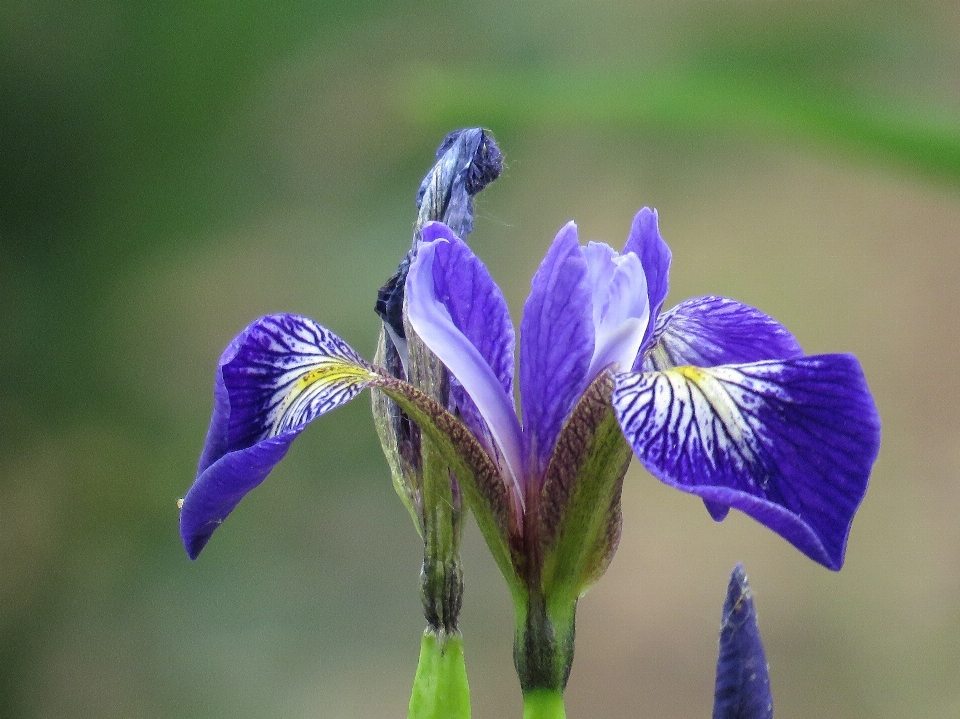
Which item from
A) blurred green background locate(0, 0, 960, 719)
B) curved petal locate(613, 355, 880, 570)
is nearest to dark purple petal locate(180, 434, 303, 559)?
curved petal locate(613, 355, 880, 570)

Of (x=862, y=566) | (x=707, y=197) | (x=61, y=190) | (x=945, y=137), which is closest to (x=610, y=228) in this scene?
(x=707, y=197)

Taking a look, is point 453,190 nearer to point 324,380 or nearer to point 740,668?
point 324,380

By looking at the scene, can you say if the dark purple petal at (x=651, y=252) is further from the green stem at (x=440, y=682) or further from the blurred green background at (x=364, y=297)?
the blurred green background at (x=364, y=297)

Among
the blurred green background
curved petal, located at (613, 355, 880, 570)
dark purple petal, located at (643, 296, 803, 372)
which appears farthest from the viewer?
the blurred green background

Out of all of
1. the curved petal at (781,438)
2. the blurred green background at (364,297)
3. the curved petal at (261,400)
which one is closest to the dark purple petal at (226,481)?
the curved petal at (261,400)

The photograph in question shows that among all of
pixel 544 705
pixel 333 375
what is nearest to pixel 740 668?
pixel 544 705

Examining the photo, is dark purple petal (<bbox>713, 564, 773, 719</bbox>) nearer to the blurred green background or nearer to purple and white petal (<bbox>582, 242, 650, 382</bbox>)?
purple and white petal (<bbox>582, 242, 650, 382</bbox>)
